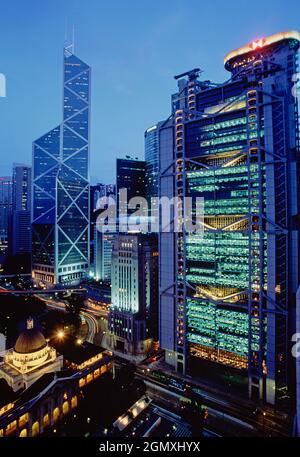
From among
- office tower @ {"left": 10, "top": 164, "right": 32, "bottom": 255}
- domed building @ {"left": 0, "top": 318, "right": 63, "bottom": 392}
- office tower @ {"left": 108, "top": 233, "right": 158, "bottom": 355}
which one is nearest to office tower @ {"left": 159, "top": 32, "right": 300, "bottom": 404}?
office tower @ {"left": 108, "top": 233, "right": 158, "bottom": 355}

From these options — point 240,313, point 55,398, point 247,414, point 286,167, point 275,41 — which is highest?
point 275,41

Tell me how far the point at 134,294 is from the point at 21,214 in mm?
105128

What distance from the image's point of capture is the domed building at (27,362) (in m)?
35.1

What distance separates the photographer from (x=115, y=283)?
58.2m

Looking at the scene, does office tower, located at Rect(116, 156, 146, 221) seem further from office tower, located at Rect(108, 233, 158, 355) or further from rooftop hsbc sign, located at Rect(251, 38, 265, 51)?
rooftop hsbc sign, located at Rect(251, 38, 265, 51)

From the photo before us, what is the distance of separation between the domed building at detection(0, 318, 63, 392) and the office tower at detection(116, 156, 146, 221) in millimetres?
98062

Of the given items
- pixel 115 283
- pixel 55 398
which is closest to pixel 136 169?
pixel 115 283

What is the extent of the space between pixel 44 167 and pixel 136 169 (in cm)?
4633

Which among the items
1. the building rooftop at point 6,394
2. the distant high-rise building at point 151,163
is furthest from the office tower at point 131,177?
the building rooftop at point 6,394

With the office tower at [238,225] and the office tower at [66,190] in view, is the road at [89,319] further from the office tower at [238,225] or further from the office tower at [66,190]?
the office tower at [238,225]

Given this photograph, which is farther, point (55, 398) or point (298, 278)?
point (298, 278)

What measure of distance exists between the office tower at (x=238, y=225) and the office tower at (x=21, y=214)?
111662mm

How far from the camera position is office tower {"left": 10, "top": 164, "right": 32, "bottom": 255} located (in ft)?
445

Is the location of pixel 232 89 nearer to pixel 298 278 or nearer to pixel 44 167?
pixel 298 278
